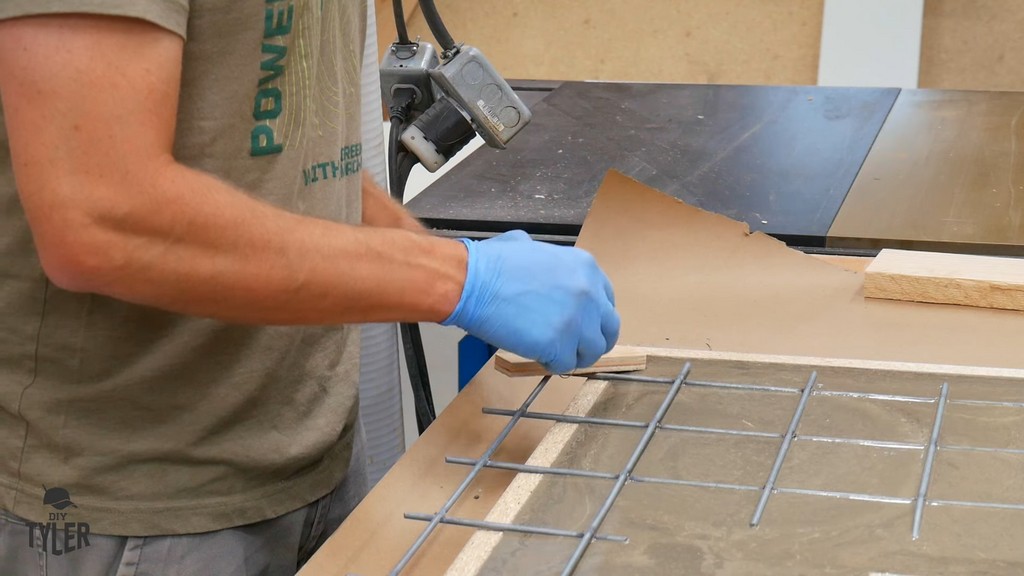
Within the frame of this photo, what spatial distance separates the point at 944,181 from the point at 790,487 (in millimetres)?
962

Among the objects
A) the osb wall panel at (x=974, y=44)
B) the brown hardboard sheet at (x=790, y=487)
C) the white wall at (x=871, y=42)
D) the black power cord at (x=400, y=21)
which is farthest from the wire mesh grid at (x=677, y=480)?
the osb wall panel at (x=974, y=44)

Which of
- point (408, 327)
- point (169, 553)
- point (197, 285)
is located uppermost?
point (197, 285)

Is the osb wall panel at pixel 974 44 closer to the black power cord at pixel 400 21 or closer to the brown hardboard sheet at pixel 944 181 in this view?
the brown hardboard sheet at pixel 944 181

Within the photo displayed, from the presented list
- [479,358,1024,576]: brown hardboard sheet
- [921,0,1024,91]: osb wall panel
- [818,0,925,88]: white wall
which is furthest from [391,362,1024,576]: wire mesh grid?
[921,0,1024,91]: osb wall panel

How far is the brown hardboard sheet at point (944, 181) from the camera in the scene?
4.40 feet

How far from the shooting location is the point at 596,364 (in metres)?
0.95

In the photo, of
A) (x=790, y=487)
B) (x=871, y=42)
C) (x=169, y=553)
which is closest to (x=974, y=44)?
(x=871, y=42)

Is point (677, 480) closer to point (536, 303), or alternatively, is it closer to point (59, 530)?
point (536, 303)

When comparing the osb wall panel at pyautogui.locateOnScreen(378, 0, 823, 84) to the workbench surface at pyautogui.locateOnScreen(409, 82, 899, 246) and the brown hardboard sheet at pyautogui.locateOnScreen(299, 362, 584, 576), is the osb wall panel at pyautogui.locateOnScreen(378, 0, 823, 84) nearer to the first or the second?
the workbench surface at pyautogui.locateOnScreen(409, 82, 899, 246)

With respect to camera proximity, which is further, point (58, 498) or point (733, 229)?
point (733, 229)

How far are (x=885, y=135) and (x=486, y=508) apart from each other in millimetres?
1267

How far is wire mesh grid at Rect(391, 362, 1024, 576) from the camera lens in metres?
0.71

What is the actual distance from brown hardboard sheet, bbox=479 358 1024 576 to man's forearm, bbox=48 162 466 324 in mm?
187

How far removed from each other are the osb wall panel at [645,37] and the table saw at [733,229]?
1.19 meters
